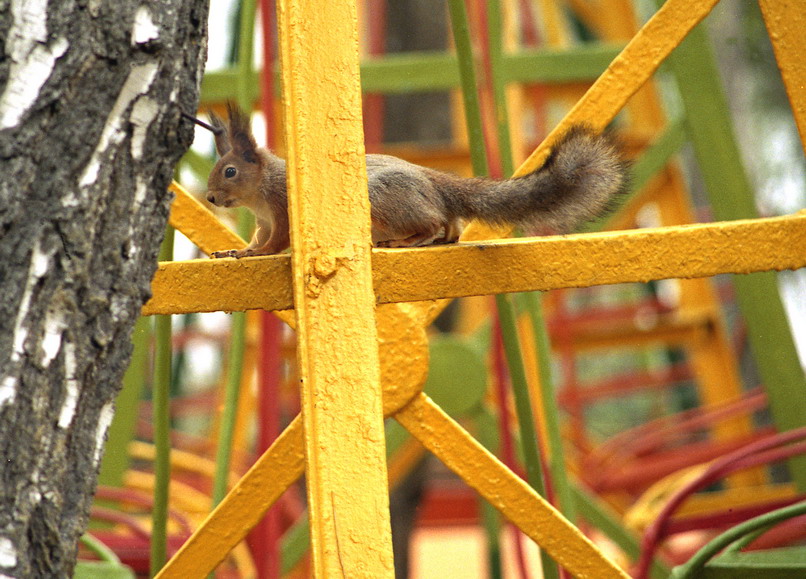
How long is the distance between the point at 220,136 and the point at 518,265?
67 cm

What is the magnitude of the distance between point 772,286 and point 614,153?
1.34 meters

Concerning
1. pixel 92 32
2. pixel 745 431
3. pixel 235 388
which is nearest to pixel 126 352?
pixel 92 32

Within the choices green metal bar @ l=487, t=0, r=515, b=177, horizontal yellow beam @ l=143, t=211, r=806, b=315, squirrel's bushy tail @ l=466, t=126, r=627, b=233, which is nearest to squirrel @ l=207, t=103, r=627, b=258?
squirrel's bushy tail @ l=466, t=126, r=627, b=233

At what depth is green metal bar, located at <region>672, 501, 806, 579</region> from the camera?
5.67 ft

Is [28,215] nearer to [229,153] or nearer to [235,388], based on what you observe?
[229,153]

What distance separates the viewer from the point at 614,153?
1685 millimetres

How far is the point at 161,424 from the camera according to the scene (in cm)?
198

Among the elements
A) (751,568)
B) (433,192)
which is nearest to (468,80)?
(433,192)

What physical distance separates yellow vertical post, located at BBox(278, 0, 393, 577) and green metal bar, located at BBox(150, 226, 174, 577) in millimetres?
630

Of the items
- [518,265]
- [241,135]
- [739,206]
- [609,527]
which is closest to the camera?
[518,265]

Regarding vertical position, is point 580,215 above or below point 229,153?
below

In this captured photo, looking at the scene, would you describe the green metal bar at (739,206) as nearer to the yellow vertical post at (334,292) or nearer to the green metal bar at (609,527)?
the green metal bar at (609,527)

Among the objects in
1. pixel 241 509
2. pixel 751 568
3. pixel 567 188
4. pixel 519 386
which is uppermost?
pixel 567 188

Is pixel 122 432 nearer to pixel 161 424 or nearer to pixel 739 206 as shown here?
pixel 161 424
